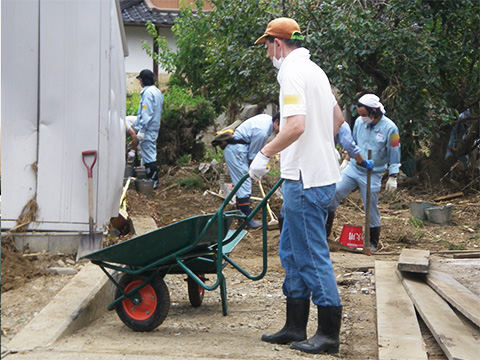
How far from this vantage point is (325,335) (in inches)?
161

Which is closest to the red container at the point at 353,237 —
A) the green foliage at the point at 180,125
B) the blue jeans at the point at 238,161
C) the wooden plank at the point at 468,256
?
the wooden plank at the point at 468,256

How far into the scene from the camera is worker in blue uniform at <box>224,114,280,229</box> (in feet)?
30.4

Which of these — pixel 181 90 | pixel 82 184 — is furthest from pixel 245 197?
pixel 181 90

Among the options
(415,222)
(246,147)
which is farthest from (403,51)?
(246,147)

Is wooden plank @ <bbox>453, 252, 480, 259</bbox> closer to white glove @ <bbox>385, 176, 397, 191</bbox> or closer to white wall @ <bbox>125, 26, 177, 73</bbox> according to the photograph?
white glove @ <bbox>385, 176, 397, 191</bbox>

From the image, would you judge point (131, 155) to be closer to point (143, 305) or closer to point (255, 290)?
point (255, 290)

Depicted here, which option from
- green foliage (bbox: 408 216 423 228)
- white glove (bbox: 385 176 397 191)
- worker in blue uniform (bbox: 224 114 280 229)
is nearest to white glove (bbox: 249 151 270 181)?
white glove (bbox: 385 176 397 191)

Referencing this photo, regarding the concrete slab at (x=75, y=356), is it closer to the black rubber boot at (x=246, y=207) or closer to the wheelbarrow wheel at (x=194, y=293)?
the wheelbarrow wheel at (x=194, y=293)

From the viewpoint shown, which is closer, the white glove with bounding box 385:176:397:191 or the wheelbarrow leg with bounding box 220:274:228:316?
the wheelbarrow leg with bounding box 220:274:228:316

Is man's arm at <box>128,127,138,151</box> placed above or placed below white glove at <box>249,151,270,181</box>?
above

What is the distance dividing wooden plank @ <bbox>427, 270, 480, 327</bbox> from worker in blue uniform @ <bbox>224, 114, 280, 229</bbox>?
12.6 ft

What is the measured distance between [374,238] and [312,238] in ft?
14.5

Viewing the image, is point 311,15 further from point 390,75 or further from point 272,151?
point 272,151

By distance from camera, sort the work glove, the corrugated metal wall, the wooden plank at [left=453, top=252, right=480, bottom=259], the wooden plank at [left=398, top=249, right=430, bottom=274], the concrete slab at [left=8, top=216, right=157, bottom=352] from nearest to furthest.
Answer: the concrete slab at [left=8, top=216, right=157, bottom=352] → the corrugated metal wall → the wooden plank at [left=398, top=249, right=430, bottom=274] → the wooden plank at [left=453, top=252, right=480, bottom=259] → the work glove
